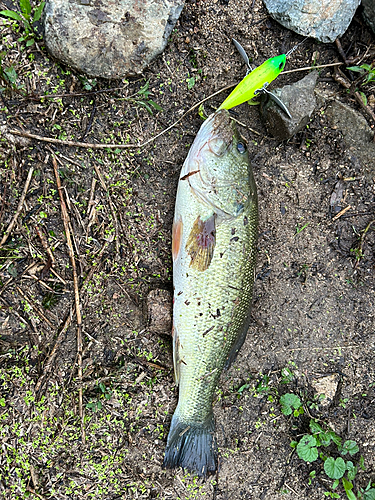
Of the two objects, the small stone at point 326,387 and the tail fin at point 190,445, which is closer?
the tail fin at point 190,445

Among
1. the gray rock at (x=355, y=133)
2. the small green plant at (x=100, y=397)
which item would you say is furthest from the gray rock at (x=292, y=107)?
the small green plant at (x=100, y=397)

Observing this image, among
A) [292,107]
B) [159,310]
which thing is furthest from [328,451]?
[292,107]

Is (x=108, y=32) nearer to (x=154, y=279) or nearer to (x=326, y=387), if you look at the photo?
(x=154, y=279)

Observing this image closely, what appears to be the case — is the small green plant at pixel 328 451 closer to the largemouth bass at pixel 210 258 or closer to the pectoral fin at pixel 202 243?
the largemouth bass at pixel 210 258

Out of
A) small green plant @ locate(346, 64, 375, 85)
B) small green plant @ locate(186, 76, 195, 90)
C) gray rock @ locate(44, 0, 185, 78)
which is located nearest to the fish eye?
small green plant @ locate(186, 76, 195, 90)

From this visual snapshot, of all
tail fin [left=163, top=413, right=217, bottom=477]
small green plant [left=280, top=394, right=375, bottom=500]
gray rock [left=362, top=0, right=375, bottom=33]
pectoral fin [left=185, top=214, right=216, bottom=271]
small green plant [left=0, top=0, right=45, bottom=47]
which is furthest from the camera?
small green plant [left=280, top=394, right=375, bottom=500]

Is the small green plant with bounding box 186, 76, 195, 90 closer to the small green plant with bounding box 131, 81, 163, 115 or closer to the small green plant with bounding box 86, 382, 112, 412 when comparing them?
the small green plant with bounding box 131, 81, 163, 115
